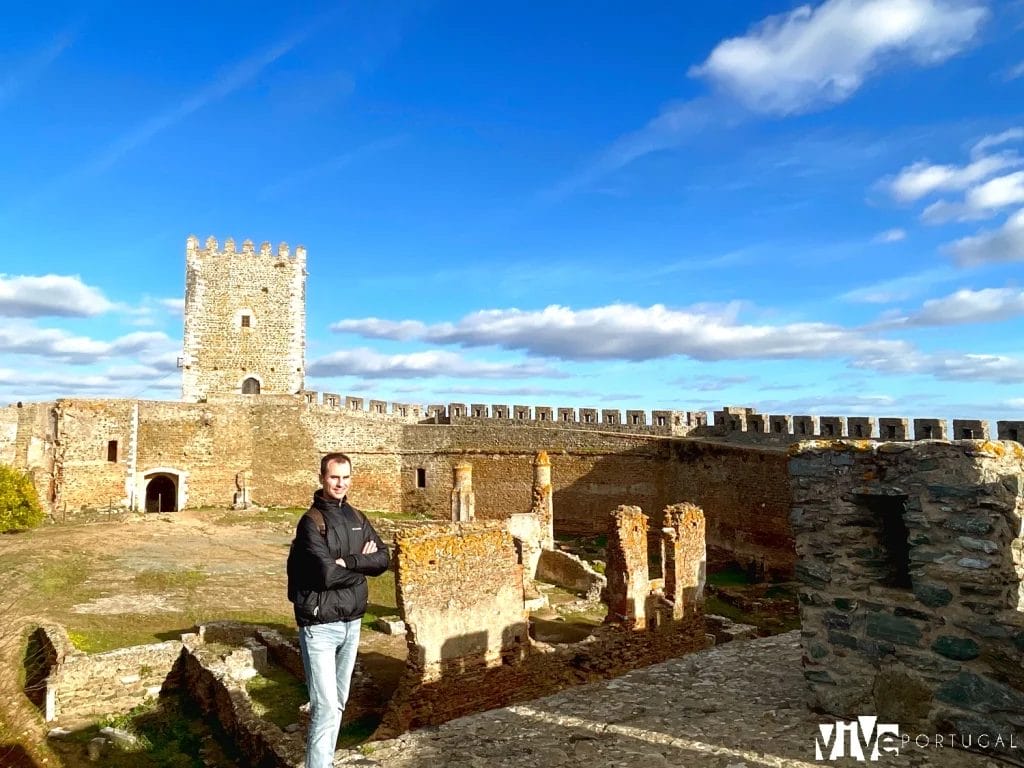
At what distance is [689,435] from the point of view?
25.9 meters

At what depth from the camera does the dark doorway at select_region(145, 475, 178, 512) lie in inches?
1086

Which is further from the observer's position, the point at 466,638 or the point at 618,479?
the point at 618,479

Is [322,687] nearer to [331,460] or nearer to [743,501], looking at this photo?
[331,460]

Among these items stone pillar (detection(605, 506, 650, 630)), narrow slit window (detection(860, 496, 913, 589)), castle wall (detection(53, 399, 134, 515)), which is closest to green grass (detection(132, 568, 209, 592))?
stone pillar (detection(605, 506, 650, 630))

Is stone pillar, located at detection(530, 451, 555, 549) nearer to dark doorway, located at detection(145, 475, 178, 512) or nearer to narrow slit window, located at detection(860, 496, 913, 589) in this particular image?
narrow slit window, located at detection(860, 496, 913, 589)

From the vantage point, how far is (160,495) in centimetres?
2806

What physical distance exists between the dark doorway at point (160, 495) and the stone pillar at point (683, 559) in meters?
22.5

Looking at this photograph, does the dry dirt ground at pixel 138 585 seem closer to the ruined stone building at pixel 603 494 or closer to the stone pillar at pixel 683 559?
the ruined stone building at pixel 603 494

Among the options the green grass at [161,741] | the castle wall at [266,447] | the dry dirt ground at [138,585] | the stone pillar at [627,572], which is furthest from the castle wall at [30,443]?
the stone pillar at [627,572]

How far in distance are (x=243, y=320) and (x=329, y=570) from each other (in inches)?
1172

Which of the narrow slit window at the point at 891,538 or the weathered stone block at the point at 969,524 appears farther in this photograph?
the narrow slit window at the point at 891,538

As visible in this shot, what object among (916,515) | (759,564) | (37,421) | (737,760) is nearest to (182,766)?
(737,760)

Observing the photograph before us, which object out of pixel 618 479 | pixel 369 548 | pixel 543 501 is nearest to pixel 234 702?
pixel 369 548

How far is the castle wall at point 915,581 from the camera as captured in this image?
427 cm
